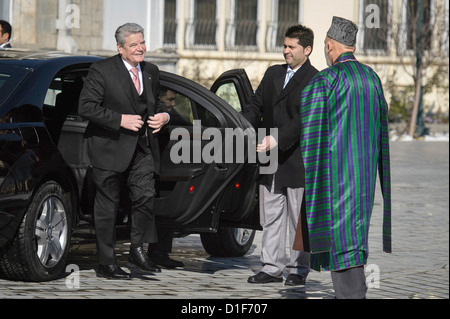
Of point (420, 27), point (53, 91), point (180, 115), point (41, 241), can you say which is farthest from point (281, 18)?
point (41, 241)

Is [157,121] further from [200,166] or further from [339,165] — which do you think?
[339,165]

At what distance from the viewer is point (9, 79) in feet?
24.6

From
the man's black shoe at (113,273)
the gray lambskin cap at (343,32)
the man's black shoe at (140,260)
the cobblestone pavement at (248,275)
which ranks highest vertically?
the gray lambskin cap at (343,32)

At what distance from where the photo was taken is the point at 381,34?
89.4ft

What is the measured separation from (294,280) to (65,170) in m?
1.86

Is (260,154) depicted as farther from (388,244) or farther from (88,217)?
(388,244)

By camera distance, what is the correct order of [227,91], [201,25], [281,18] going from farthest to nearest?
[281,18] → [201,25] → [227,91]

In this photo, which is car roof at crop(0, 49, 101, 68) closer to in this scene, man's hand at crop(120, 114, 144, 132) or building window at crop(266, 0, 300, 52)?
man's hand at crop(120, 114, 144, 132)

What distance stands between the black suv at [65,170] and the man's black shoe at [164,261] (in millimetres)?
511

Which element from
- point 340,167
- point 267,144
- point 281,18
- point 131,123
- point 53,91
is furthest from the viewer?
point 281,18

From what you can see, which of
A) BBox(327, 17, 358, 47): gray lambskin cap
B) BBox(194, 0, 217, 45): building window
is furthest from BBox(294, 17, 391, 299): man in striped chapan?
BBox(194, 0, 217, 45): building window

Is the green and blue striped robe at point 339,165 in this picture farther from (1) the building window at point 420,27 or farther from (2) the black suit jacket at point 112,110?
(1) the building window at point 420,27

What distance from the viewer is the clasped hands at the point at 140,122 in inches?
291

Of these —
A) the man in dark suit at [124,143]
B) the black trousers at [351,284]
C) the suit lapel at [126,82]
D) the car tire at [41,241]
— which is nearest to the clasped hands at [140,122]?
the man in dark suit at [124,143]
